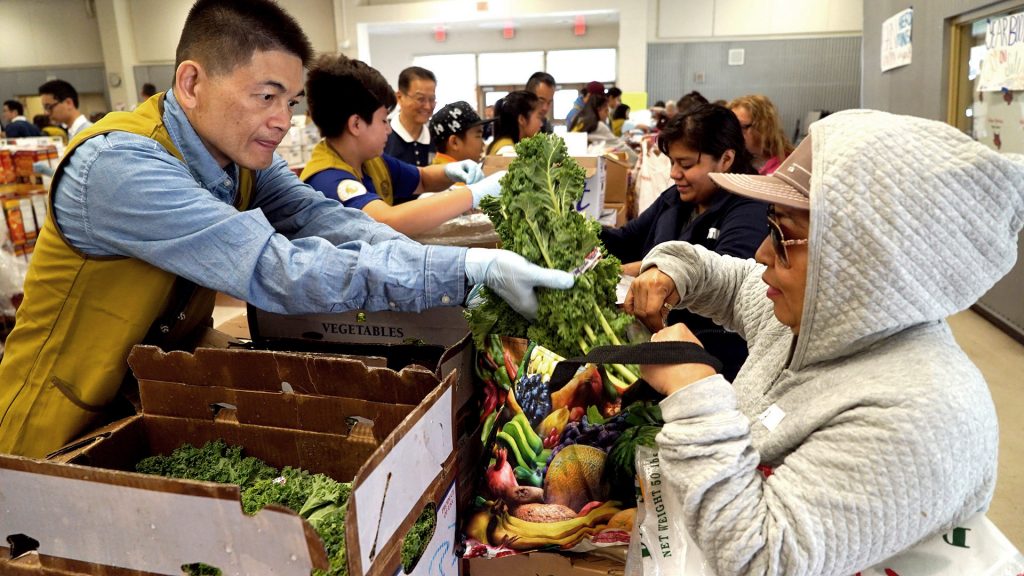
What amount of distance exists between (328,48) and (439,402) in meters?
16.4

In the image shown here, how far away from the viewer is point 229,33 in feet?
4.78

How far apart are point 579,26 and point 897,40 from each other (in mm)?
10185

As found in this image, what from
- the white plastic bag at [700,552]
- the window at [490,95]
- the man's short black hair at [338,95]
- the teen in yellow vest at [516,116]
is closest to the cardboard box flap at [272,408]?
the white plastic bag at [700,552]

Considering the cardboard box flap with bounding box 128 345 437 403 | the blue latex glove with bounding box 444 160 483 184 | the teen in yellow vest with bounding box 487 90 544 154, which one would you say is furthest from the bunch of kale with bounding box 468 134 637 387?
the teen in yellow vest with bounding box 487 90 544 154

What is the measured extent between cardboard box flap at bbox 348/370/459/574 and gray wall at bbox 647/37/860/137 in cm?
1432

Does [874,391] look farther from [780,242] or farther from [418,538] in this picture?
[418,538]

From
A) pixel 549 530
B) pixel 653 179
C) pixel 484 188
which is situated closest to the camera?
pixel 549 530

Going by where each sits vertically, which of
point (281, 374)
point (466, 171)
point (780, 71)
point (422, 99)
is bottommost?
point (281, 374)

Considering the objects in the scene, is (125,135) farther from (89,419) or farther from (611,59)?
(611,59)

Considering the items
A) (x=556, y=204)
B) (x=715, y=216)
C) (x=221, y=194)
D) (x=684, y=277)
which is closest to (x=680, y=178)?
(x=715, y=216)

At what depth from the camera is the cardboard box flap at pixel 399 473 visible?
0.89m

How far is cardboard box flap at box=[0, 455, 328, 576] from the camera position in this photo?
90cm

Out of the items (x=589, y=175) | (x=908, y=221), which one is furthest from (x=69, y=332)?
(x=589, y=175)

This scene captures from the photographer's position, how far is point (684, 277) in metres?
1.66
